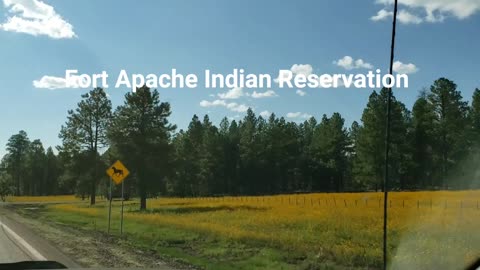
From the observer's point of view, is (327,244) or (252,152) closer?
(327,244)

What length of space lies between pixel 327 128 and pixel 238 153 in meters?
19.1

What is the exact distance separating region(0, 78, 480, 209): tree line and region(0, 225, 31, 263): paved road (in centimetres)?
958

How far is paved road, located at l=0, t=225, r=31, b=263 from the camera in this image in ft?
41.3

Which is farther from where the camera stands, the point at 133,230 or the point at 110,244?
the point at 133,230

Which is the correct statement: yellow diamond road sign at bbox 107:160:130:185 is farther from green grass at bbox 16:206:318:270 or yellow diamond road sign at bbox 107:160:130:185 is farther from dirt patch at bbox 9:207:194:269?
dirt patch at bbox 9:207:194:269

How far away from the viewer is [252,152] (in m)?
113

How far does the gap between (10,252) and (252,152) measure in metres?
99.2

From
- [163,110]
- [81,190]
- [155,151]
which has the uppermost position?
[163,110]

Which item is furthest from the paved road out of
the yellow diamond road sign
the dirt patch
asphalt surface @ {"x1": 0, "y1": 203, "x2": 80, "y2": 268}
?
the yellow diamond road sign

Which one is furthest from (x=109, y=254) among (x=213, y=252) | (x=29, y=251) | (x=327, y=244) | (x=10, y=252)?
(x=327, y=244)

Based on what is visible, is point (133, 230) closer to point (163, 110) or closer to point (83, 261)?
point (83, 261)

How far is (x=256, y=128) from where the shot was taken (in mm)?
121875

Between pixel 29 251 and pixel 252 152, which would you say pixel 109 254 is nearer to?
pixel 29 251

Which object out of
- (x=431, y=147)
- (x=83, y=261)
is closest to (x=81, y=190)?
(x=431, y=147)
